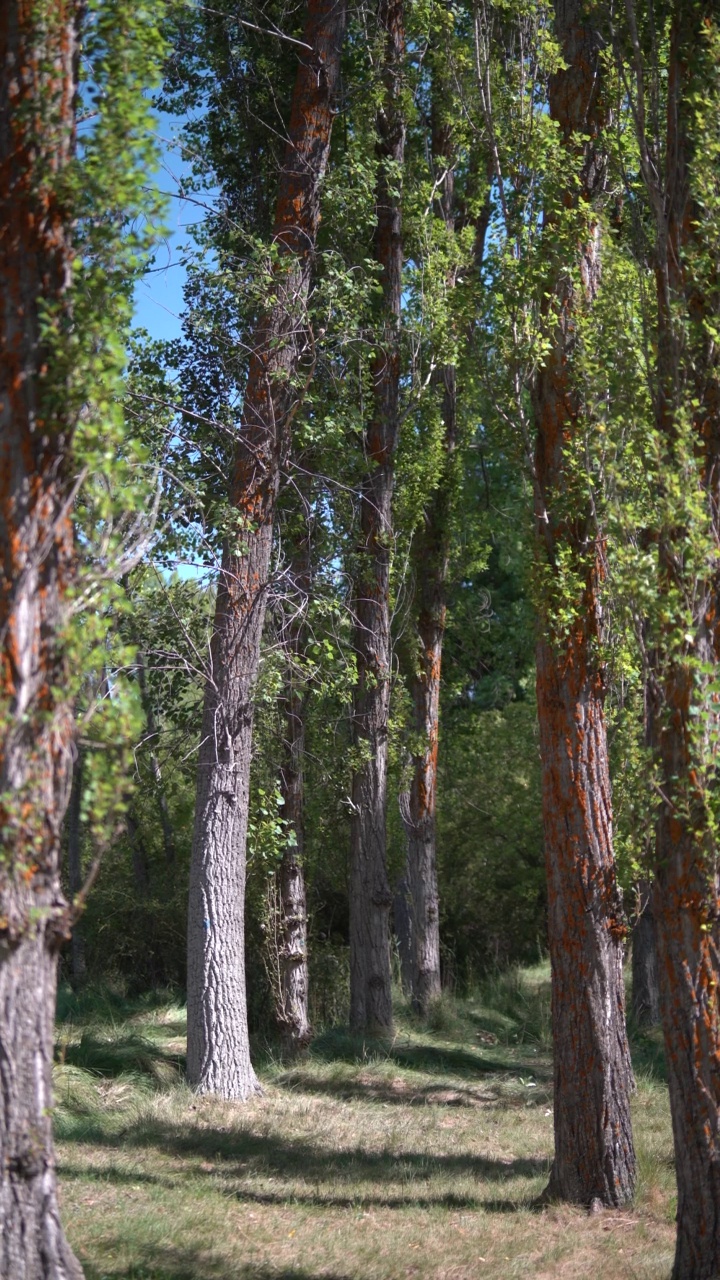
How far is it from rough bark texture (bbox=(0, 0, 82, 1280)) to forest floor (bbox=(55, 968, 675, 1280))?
7.19 feet

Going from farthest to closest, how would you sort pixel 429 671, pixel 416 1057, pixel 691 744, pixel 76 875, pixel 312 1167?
pixel 429 671
pixel 76 875
pixel 416 1057
pixel 312 1167
pixel 691 744

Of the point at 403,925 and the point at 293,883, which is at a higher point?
the point at 293,883

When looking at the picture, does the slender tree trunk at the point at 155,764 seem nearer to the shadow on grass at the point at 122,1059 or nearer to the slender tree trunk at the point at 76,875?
the slender tree trunk at the point at 76,875

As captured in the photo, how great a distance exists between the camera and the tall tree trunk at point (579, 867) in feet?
24.8

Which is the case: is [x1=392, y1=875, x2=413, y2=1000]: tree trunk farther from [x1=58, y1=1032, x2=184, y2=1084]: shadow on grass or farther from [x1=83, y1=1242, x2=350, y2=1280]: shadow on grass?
[x1=83, y1=1242, x2=350, y2=1280]: shadow on grass

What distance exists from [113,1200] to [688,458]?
5.47 metres

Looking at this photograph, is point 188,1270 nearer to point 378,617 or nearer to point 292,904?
point 292,904

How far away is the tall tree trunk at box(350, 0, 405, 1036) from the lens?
12797mm

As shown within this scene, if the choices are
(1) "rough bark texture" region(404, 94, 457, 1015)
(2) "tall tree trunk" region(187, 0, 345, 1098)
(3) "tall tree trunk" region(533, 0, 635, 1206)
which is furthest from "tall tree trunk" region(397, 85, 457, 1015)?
(3) "tall tree trunk" region(533, 0, 635, 1206)

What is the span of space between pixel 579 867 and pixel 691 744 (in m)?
1.95

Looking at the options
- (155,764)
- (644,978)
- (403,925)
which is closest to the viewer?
(155,764)

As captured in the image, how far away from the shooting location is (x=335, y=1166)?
8.66m

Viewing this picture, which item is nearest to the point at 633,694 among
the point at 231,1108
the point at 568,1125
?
the point at 568,1125

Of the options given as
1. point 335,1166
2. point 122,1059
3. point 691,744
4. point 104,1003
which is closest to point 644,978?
point 104,1003
